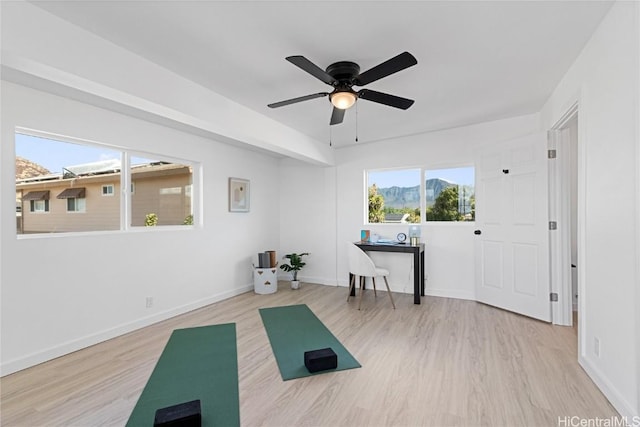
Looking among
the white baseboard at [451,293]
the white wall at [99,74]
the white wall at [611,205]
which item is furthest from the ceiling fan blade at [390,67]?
Answer: the white baseboard at [451,293]

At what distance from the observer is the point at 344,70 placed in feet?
8.07

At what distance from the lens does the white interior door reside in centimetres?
342

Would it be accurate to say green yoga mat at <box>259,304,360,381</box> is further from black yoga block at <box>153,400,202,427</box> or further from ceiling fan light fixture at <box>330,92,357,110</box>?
ceiling fan light fixture at <box>330,92,357,110</box>

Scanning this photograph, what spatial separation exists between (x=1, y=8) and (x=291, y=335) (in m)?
3.16

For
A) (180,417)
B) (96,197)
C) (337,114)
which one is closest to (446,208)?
(337,114)

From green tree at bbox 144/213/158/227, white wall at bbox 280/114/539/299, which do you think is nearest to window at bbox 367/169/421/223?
white wall at bbox 280/114/539/299

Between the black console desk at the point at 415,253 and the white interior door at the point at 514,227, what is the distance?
2.42 feet

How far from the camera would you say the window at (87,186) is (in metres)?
2.73

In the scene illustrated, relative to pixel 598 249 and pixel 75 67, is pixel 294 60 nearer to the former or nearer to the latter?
pixel 75 67

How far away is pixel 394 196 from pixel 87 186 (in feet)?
13.3

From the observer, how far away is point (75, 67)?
6.68ft

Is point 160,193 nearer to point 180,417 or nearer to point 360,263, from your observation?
point 360,263

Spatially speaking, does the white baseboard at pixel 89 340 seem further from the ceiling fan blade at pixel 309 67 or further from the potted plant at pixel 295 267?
the ceiling fan blade at pixel 309 67

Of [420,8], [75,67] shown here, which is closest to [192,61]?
[75,67]
